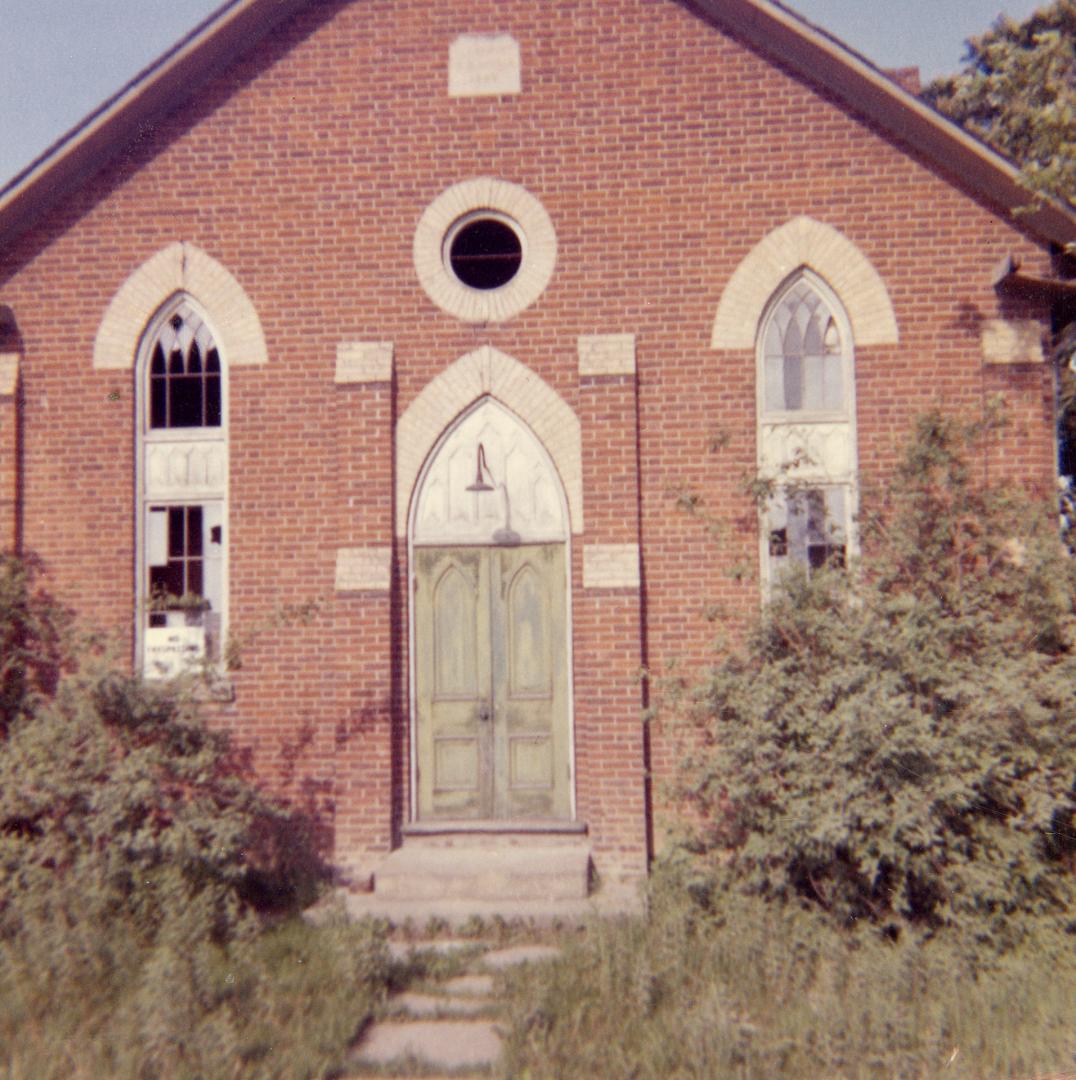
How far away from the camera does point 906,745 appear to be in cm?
673

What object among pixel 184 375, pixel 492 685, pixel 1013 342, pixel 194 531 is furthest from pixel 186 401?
pixel 1013 342

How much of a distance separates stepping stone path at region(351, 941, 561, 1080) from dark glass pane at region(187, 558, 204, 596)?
3746mm

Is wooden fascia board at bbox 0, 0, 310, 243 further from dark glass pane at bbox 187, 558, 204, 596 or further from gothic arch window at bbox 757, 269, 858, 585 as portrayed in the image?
gothic arch window at bbox 757, 269, 858, 585

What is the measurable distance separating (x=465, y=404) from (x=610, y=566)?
1901mm

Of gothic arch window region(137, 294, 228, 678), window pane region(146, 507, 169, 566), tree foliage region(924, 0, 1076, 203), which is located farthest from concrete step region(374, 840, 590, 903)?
tree foliage region(924, 0, 1076, 203)

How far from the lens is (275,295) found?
921 centimetres

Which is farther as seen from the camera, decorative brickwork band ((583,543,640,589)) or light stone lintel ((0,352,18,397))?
light stone lintel ((0,352,18,397))

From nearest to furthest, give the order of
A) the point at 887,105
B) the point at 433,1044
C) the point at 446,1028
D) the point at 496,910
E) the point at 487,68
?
1. the point at 433,1044
2. the point at 446,1028
3. the point at 496,910
4. the point at 887,105
5. the point at 487,68

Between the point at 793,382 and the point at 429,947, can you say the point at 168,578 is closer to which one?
the point at 429,947

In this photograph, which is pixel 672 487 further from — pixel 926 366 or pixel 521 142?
pixel 521 142

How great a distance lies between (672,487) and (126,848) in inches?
196

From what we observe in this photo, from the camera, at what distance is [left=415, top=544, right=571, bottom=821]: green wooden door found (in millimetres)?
8906

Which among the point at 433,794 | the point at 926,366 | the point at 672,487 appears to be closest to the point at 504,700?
the point at 433,794

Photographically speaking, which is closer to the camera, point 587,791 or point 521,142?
point 587,791
